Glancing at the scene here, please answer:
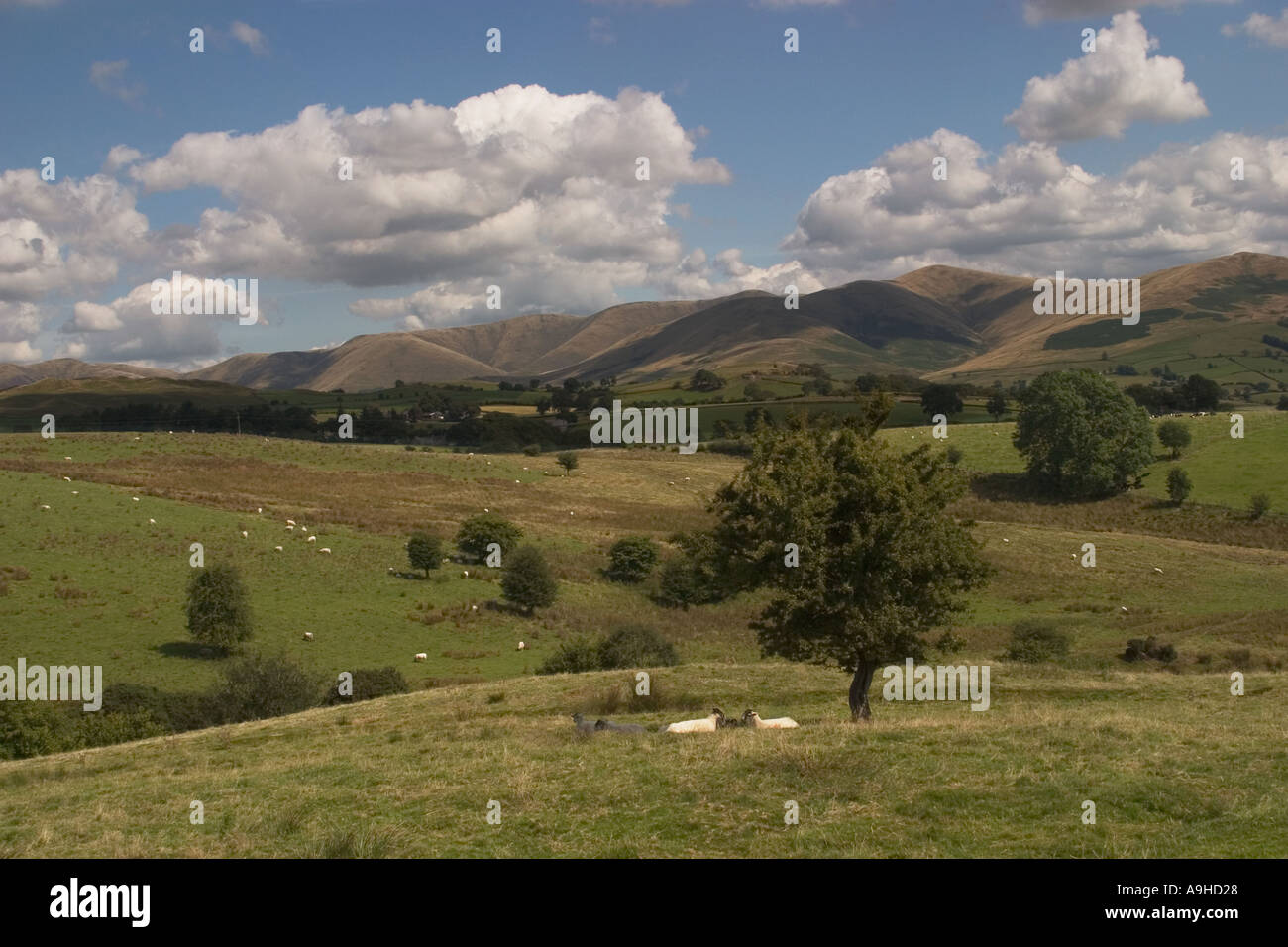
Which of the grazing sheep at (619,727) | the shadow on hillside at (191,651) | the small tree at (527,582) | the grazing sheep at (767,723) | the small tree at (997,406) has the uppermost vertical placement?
the small tree at (997,406)

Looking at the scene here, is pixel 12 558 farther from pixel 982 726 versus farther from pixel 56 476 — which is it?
pixel 982 726

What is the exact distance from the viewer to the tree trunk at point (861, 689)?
80.2 ft

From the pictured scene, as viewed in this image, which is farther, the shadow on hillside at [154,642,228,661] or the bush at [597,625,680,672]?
the shadow on hillside at [154,642,228,661]

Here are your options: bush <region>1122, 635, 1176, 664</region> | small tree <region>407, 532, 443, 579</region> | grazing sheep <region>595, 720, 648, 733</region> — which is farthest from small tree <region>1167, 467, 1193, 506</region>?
grazing sheep <region>595, 720, 648, 733</region>

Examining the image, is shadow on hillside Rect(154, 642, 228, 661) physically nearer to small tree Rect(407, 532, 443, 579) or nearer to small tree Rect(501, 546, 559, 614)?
small tree Rect(407, 532, 443, 579)

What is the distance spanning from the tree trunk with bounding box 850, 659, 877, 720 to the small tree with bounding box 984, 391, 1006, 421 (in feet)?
424

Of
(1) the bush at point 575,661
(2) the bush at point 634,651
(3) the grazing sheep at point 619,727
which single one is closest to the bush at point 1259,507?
(2) the bush at point 634,651

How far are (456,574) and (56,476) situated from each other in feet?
133

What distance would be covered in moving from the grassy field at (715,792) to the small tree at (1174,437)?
3661 inches

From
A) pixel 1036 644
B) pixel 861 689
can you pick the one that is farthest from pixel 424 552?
pixel 861 689

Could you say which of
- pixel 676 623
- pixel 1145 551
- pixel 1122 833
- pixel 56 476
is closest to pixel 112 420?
pixel 56 476

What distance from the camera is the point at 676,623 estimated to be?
61219 millimetres

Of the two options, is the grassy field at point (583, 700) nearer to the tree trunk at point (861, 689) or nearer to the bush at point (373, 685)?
the tree trunk at point (861, 689)

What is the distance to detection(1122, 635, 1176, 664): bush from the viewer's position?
44.2 m
